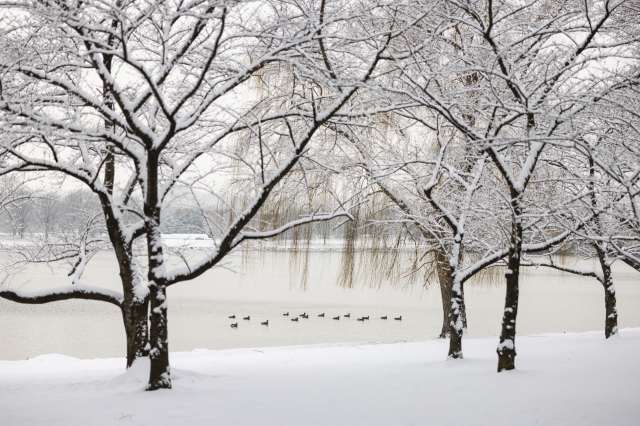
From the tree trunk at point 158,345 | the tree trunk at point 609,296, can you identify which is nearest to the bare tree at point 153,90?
the tree trunk at point 158,345

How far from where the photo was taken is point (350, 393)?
6078mm

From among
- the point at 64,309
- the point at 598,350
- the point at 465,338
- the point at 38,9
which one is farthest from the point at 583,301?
the point at 38,9

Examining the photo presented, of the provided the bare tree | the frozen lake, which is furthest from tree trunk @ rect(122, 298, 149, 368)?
the frozen lake

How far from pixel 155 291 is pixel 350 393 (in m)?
2.46

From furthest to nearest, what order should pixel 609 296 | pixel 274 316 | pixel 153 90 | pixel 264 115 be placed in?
pixel 274 316 < pixel 609 296 < pixel 264 115 < pixel 153 90

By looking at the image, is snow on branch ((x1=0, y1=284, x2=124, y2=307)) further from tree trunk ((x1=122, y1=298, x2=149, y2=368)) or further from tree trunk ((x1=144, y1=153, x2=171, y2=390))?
tree trunk ((x1=144, y1=153, x2=171, y2=390))

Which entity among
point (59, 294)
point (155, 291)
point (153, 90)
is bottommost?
point (59, 294)

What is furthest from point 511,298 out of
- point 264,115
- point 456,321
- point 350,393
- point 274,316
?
point 274,316

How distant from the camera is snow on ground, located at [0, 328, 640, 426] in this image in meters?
4.96

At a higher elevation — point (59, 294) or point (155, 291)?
point (155, 291)

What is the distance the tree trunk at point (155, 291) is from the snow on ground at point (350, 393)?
0.85 feet

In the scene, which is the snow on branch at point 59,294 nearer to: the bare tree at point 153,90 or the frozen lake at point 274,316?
the bare tree at point 153,90

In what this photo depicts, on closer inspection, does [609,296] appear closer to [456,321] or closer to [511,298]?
[456,321]

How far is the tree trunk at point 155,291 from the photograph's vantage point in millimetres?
5926
